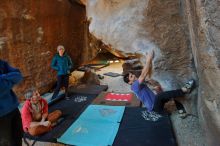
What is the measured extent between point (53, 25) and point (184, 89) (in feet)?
12.8

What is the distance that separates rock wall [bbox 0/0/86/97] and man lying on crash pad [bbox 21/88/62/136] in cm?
179

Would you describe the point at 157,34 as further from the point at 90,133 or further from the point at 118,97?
the point at 118,97

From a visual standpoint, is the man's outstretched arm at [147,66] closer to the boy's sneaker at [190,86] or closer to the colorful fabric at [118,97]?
the boy's sneaker at [190,86]

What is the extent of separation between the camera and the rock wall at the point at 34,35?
520cm

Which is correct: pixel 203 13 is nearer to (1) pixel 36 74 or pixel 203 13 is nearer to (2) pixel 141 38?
(2) pixel 141 38

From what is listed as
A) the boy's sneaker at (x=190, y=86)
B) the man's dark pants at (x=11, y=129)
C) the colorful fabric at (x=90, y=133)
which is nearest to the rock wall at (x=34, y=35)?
the colorful fabric at (x=90, y=133)

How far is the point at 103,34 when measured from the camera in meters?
4.68

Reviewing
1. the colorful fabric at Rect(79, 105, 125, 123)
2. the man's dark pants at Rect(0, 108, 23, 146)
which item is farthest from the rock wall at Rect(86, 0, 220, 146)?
the man's dark pants at Rect(0, 108, 23, 146)

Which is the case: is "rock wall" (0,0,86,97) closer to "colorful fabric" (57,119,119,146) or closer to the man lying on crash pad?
the man lying on crash pad

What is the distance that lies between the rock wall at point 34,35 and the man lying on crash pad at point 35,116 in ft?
5.86

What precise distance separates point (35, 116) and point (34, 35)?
2.55 meters

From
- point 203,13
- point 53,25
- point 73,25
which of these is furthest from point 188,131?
point 73,25

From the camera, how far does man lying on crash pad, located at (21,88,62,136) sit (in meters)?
3.65

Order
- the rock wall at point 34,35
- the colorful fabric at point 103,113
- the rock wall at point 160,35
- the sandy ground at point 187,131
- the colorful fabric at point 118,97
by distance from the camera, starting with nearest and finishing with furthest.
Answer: the sandy ground at point 187,131 → the rock wall at point 160,35 → the colorful fabric at point 103,113 → the rock wall at point 34,35 → the colorful fabric at point 118,97
